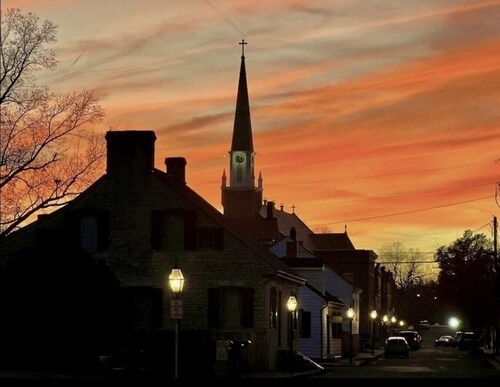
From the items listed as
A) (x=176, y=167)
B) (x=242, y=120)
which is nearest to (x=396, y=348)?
(x=176, y=167)

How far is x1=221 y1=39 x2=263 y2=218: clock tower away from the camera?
152 m

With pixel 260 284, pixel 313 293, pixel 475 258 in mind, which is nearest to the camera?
pixel 260 284

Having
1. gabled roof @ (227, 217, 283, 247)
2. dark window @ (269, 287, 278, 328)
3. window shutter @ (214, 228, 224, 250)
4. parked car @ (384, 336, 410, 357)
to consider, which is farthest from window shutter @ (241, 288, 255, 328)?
gabled roof @ (227, 217, 283, 247)

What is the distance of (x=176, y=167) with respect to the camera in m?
58.9

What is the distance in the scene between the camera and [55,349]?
43.2m

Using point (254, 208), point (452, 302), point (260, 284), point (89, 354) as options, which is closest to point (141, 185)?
point (260, 284)

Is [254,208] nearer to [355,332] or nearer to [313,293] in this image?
[355,332]

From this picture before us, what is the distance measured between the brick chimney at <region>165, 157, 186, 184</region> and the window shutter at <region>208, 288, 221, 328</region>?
372 inches

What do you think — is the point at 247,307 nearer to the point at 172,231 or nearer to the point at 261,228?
the point at 172,231

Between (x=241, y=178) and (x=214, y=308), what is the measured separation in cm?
10920

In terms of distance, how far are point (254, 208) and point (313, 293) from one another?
290ft

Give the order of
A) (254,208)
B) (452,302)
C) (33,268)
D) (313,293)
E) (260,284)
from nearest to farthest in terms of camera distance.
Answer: (33,268) → (260,284) → (313,293) → (452,302) → (254,208)

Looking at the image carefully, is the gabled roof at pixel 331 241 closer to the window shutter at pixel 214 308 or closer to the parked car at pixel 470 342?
the parked car at pixel 470 342

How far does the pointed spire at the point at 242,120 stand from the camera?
5704 inches
